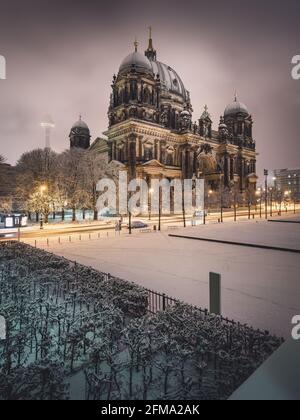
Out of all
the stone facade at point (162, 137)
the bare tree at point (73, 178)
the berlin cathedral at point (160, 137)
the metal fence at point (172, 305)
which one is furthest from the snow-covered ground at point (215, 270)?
the stone facade at point (162, 137)

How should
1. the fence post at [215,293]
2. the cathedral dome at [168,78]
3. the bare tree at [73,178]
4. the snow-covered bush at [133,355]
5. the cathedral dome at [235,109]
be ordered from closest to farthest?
the snow-covered bush at [133,355], the fence post at [215,293], the bare tree at [73,178], the cathedral dome at [168,78], the cathedral dome at [235,109]

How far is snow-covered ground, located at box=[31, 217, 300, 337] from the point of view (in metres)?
9.44

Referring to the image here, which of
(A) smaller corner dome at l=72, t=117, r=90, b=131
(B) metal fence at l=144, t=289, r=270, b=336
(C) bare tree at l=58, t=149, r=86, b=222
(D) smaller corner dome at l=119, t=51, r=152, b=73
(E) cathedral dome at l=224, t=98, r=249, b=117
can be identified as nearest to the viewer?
(B) metal fence at l=144, t=289, r=270, b=336

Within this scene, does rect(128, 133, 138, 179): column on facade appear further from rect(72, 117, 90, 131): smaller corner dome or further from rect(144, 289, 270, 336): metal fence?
rect(144, 289, 270, 336): metal fence

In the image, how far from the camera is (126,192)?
5759cm

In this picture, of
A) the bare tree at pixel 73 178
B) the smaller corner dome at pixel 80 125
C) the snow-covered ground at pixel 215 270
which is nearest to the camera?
the snow-covered ground at pixel 215 270

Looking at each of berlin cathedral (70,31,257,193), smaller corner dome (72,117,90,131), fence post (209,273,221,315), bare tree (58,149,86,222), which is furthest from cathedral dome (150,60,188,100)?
fence post (209,273,221,315)

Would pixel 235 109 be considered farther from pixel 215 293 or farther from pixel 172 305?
pixel 215 293

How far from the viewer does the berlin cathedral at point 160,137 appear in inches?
2505

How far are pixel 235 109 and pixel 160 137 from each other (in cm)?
4994

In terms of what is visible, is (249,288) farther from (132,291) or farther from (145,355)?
(145,355)

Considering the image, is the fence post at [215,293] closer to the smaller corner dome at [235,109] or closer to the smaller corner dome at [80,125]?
the smaller corner dome at [80,125]

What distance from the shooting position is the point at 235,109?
333 ft

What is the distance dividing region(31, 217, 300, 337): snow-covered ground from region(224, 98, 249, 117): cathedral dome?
90812mm
